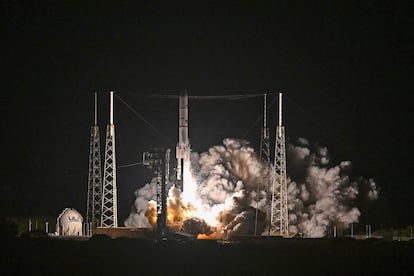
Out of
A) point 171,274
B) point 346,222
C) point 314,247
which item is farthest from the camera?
point 346,222

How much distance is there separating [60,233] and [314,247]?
59.3 feet

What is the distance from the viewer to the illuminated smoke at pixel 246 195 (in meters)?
57.7

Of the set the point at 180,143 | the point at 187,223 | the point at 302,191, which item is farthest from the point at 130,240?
the point at 302,191

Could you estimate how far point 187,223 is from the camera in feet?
184

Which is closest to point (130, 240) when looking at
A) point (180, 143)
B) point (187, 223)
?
point (187, 223)

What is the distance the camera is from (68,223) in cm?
5831

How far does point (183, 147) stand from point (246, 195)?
15.5 feet

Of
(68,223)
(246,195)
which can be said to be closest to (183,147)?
(246,195)

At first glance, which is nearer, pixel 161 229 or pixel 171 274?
pixel 171 274

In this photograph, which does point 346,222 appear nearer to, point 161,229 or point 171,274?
point 161,229

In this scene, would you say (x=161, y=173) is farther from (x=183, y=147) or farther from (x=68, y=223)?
(x=68, y=223)

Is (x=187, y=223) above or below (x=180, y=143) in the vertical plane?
below

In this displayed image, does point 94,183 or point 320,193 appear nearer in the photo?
point 94,183

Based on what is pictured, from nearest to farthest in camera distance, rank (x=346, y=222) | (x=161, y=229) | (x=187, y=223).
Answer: (x=161, y=229)
(x=187, y=223)
(x=346, y=222)
